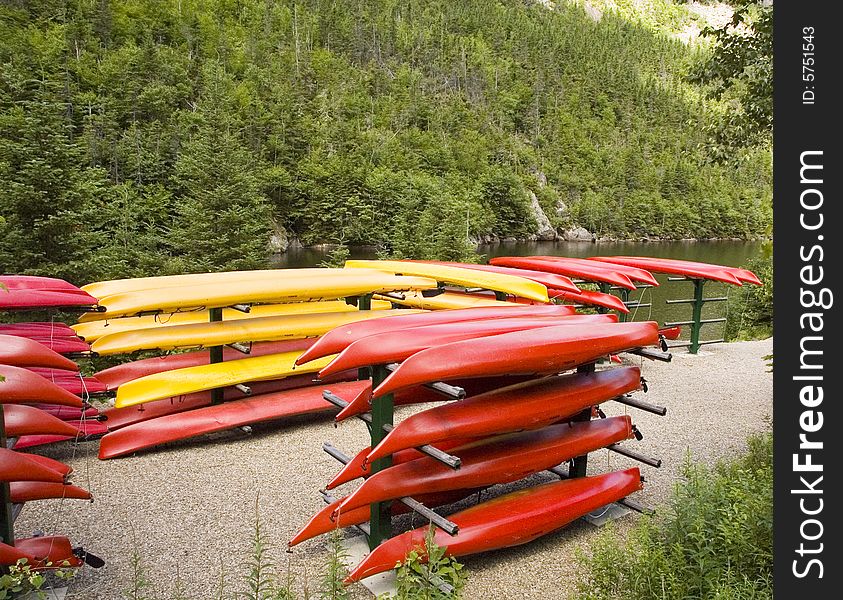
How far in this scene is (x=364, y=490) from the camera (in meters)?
4.15

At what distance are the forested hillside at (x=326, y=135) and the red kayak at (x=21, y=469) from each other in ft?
14.5

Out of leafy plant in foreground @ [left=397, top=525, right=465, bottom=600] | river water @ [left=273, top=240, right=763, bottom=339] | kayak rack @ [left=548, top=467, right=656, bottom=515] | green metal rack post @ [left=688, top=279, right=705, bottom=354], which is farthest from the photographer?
river water @ [left=273, top=240, right=763, bottom=339]

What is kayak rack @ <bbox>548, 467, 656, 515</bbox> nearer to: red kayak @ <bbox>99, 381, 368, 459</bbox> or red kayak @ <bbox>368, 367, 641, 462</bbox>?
red kayak @ <bbox>368, 367, 641, 462</bbox>

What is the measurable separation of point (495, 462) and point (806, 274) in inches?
103

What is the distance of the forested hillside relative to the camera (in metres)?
15.3

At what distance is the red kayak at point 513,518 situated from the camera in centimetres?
409

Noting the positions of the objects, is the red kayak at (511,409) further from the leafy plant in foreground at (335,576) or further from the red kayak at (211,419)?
the red kayak at (211,419)

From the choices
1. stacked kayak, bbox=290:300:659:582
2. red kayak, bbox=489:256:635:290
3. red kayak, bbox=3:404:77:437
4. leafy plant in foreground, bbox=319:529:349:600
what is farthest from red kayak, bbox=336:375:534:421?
red kayak, bbox=489:256:635:290

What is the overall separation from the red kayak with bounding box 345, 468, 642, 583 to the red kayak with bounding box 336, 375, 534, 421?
35.0 inches

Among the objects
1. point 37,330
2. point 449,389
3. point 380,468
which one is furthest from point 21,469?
point 37,330

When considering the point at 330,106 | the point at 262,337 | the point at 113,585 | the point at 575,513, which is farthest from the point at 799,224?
the point at 330,106

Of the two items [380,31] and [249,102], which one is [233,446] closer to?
[249,102]

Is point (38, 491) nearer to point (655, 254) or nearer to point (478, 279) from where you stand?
point (478, 279)

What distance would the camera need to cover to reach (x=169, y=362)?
7.70 metres
